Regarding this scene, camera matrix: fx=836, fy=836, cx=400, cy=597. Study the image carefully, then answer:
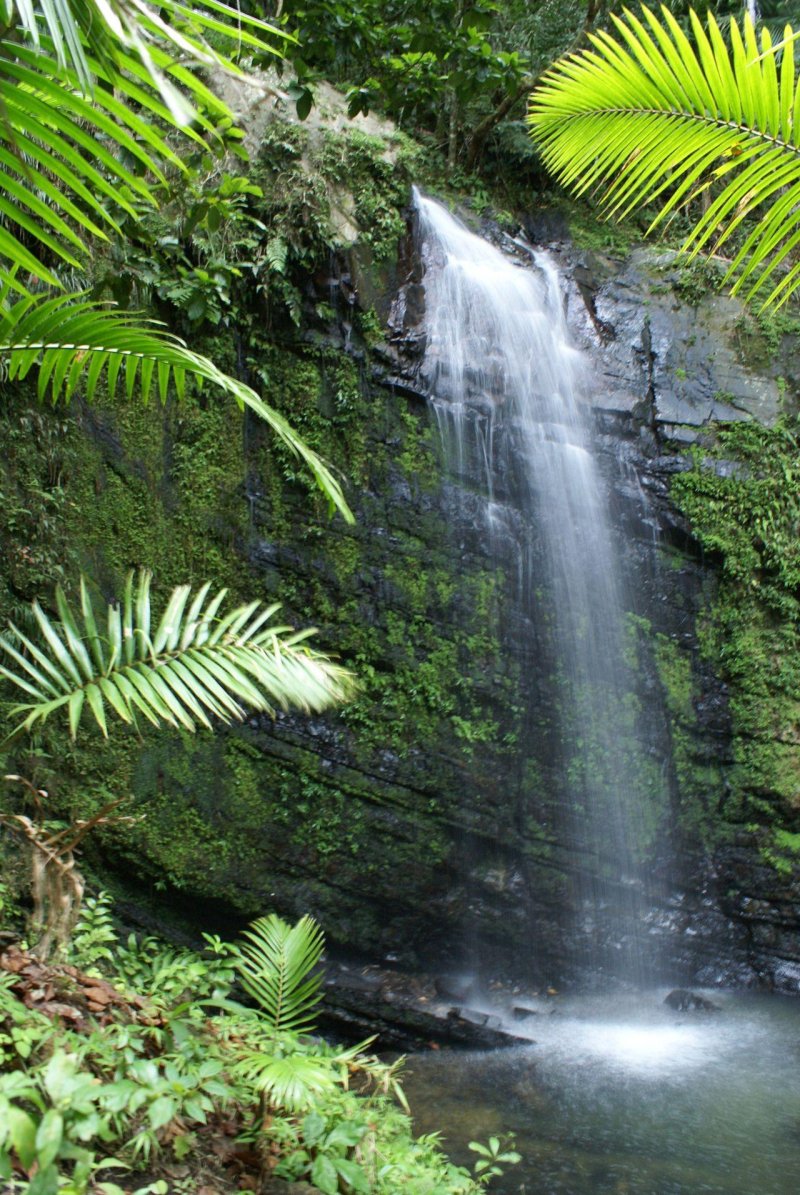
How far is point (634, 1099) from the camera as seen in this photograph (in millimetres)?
5004

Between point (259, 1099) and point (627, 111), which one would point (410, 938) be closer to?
point (259, 1099)

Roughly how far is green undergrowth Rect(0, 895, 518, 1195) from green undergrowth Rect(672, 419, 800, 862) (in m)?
4.83

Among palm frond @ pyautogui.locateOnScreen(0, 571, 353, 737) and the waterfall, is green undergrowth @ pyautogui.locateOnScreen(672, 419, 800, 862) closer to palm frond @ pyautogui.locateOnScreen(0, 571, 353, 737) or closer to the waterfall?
the waterfall

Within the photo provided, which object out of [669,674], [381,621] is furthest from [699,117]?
[669,674]

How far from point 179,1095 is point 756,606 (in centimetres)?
664

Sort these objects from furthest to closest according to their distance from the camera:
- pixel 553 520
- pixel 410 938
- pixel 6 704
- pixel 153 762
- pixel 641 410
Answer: pixel 641 410
pixel 553 520
pixel 410 938
pixel 153 762
pixel 6 704

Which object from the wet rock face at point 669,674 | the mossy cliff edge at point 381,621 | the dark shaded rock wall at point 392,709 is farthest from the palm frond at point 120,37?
the wet rock face at point 669,674

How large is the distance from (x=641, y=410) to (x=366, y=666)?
377cm

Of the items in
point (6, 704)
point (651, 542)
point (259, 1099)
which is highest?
point (651, 542)

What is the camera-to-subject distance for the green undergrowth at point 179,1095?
1764mm

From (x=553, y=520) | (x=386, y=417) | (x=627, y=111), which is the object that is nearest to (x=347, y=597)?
(x=386, y=417)

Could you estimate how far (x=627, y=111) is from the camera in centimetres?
184

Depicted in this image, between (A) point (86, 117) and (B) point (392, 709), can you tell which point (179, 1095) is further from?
(B) point (392, 709)

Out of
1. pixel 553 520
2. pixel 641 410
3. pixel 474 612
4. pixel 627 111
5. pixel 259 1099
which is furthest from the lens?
pixel 641 410
